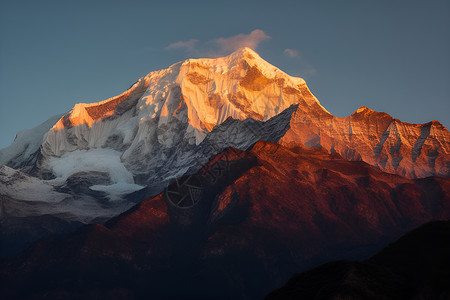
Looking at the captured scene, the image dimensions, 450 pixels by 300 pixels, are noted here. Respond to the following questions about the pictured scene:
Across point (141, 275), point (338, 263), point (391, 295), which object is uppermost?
point (141, 275)

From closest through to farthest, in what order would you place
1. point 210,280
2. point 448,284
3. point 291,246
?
point 448,284, point 210,280, point 291,246

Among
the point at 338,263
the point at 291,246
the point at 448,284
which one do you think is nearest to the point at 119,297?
the point at 291,246

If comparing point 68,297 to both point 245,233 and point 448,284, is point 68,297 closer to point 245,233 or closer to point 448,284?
point 245,233

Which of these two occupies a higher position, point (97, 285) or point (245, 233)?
point (245, 233)

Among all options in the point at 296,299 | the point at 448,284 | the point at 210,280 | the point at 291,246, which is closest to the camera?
the point at 448,284

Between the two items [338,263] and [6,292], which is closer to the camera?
[338,263]

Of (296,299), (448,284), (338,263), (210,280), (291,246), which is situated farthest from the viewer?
(291,246)

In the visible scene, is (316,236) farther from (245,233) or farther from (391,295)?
(391,295)

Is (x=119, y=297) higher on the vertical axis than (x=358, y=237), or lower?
lower

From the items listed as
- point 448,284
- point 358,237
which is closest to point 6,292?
point 358,237
